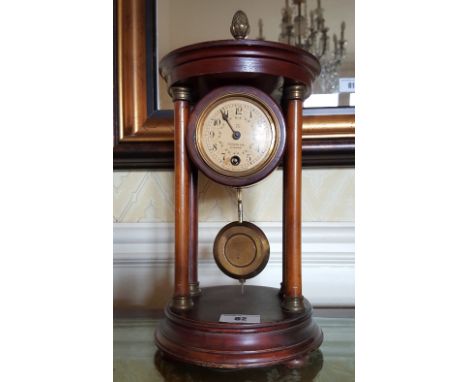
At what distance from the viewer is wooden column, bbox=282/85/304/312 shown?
0.64m

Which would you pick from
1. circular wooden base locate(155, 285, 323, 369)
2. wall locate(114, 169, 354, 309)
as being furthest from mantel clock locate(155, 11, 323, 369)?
wall locate(114, 169, 354, 309)

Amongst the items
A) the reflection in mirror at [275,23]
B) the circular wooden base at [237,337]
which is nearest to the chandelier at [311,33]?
the reflection in mirror at [275,23]

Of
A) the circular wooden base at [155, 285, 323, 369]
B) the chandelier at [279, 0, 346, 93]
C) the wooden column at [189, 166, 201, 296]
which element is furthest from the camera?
the chandelier at [279, 0, 346, 93]

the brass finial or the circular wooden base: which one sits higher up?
the brass finial

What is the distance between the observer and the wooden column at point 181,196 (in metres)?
0.65

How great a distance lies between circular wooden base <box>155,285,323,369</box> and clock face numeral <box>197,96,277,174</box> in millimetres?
221

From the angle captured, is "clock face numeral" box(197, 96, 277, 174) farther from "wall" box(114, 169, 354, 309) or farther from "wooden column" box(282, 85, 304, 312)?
"wall" box(114, 169, 354, 309)

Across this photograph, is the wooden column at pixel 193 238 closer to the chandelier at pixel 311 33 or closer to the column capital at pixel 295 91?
the column capital at pixel 295 91

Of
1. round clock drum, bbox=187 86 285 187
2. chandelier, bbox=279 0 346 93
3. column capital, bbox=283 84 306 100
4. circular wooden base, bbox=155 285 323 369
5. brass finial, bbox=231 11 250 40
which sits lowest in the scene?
circular wooden base, bbox=155 285 323 369

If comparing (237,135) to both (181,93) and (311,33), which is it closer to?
(181,93)

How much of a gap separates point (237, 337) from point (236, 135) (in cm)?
29

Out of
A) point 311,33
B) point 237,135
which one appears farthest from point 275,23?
point 237,135

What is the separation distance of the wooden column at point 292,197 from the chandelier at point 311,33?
1.01ft
